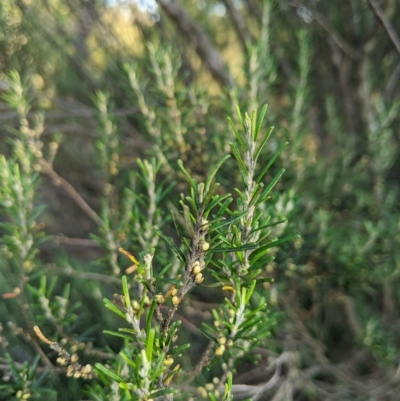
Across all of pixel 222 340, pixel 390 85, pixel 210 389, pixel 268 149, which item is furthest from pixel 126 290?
pixel 390 85

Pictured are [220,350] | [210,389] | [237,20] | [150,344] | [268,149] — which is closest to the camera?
[150,344]

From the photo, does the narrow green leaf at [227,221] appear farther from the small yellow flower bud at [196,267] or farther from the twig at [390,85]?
the twig at [390,85]

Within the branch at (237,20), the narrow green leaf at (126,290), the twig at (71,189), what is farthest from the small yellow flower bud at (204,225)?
the branch at (237,20)

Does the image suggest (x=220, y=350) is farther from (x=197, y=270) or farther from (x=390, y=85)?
(x=390, y=85)

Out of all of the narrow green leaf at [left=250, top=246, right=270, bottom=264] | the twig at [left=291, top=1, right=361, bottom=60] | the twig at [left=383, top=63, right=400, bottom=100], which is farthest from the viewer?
the twig at [left=383, top=63, right=400, bottom=100]

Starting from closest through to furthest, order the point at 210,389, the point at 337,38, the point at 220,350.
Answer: the point at 220,350
the point at 210,389
the point at 337,38

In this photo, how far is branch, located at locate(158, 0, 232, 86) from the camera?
145 centimetres

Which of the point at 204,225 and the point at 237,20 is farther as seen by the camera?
the point at 237,20

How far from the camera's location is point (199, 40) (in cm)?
152

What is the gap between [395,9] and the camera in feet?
5.29

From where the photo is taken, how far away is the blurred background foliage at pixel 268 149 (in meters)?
1.09

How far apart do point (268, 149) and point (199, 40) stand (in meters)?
0.64

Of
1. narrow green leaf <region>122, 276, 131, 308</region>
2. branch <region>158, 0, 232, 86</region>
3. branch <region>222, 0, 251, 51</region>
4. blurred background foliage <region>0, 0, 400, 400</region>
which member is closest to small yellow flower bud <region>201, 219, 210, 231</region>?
narrow green leaf <region>122, 276, 131, 308</region>

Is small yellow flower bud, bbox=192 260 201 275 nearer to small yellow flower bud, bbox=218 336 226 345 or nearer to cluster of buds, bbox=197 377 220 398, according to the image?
small yellow flower bud, bbox=218 336 226 345
